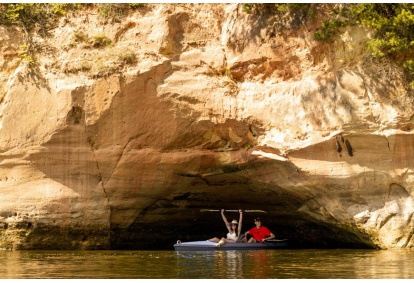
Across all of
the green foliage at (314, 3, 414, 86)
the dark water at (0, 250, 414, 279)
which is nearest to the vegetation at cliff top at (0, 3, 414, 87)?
the green foliage at (314, 3, 414, 86)

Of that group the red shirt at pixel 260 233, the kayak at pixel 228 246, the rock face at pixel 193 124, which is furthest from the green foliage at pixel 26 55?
the red shirt at pixel 260 233

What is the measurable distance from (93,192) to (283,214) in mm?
5265

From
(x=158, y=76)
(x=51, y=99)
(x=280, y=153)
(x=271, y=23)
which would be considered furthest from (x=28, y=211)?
(x=271, y=23)

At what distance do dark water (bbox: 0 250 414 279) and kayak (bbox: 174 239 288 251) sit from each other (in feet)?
1.85

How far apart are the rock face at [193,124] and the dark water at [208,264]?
1116mm

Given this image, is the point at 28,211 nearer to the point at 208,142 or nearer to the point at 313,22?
the point at 208,142

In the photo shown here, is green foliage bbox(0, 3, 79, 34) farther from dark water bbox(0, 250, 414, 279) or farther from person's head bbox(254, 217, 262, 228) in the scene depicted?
person's head bbox(254, 217, 262, 228)

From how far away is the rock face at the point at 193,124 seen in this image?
52.5ft

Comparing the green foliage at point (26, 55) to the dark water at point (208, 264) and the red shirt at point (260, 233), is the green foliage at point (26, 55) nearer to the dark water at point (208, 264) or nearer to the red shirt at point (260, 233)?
the dark water at point (208, 264)

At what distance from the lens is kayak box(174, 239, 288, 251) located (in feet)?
55.4

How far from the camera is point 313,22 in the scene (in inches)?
660

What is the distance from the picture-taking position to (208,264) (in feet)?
44.3

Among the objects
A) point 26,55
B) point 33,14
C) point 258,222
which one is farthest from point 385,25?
point 33,14

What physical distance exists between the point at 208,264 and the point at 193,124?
4323 millimetres
